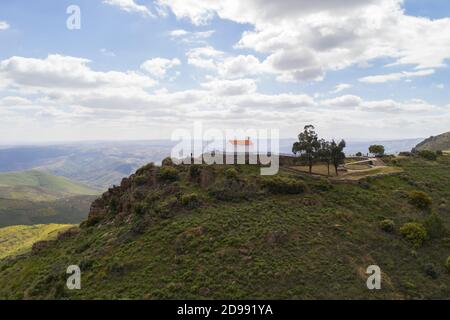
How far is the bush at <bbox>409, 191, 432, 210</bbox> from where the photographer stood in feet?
162

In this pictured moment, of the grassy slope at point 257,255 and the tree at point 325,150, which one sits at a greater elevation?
the tree at point 325,150

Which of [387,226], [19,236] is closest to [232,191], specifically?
[387,226]

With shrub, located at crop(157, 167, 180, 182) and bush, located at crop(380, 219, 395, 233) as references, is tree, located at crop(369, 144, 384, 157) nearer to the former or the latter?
bush, located at crop(380, 219, 395, 233)

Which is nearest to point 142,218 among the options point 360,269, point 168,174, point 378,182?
point 168,174

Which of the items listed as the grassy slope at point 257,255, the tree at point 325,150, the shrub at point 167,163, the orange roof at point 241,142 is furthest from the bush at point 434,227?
the shrub at point 167,163

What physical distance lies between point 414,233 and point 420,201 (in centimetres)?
1102

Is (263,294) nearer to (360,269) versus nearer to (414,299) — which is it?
(360,269)

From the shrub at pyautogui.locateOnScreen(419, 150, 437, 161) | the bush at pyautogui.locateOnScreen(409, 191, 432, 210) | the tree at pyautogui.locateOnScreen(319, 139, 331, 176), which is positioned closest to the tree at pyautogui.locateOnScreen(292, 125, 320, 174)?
the tree at pyautogui.locateOnScreen(319, 139, 331, 176)

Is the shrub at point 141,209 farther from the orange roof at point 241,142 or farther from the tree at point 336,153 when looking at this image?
the tree at point 336,153

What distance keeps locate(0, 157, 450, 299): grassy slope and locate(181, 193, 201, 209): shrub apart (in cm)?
132

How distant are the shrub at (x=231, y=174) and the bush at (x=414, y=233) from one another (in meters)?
23.9

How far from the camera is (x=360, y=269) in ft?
113

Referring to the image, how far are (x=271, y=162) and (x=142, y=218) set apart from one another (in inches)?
1123

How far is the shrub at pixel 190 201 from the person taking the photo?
154ft
